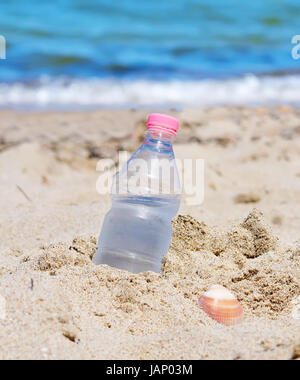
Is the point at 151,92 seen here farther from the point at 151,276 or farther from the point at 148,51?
the point at 151,276

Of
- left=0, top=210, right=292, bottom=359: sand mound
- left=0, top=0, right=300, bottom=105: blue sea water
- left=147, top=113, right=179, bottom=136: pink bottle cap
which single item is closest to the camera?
left=0, top=210, right=292, bottom=359: sand mound

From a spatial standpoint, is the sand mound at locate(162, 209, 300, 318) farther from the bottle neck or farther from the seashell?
the bottle neck

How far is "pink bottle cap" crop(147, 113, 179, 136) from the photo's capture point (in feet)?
6.07

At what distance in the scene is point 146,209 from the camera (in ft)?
6.43

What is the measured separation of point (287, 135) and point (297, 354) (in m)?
3.62

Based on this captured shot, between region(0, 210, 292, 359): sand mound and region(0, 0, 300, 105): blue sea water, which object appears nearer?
region(0, 210, 292, 359): sand mound

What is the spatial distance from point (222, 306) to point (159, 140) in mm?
727

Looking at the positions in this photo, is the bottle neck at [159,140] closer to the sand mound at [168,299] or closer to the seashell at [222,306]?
the sand mound at [168,299]

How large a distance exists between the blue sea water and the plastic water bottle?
4874 mm

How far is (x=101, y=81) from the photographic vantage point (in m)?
7.80

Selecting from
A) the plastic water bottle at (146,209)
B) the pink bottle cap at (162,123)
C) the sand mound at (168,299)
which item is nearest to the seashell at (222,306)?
the sand mound at (168,299)

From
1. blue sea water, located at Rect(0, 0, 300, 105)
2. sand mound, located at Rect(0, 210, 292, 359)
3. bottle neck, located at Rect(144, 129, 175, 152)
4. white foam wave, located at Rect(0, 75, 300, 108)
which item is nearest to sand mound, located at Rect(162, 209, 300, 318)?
sand mound, located at Rect(0, 210, 292, 359)

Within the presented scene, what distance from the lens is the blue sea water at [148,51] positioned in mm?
7363
